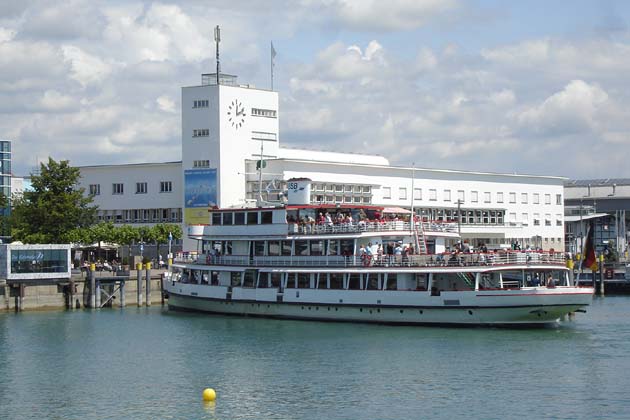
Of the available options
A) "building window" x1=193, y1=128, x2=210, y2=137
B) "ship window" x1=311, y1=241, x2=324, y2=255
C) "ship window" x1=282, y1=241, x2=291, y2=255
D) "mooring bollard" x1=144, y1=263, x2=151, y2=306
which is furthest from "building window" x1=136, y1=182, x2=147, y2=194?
"ship window" x1=311, y1=241, x2=324, y2=255

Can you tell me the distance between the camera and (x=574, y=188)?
538ft

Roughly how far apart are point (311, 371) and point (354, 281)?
17.1 metres

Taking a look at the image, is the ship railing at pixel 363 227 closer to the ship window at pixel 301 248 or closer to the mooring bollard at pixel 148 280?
the ship window at pixel 301 248

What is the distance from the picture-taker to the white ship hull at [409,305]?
2196 inches

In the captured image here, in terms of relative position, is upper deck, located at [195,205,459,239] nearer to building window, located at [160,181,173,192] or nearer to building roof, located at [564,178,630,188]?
building window, located at [160,181,173,192]

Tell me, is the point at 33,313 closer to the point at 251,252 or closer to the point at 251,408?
the point at 251,252

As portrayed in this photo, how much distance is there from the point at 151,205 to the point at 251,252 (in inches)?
1562

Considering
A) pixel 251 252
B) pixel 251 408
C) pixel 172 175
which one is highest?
pixel 172 175

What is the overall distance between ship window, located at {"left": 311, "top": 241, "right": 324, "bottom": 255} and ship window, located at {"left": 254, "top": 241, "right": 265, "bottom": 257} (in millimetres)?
3778

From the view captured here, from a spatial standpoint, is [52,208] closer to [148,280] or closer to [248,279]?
[148,280]

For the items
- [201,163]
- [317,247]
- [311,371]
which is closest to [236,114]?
[201,163]

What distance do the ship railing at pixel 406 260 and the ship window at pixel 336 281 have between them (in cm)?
59

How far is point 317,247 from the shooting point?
2527 inches

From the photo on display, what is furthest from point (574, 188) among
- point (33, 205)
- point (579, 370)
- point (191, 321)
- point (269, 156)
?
point (579, 370)
